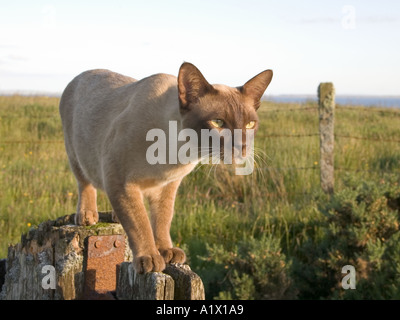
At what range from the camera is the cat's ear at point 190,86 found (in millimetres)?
2453

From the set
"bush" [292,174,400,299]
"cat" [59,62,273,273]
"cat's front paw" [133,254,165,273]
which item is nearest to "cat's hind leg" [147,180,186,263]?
"cat" [59,62,273,273]

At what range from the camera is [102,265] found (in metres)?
2.54

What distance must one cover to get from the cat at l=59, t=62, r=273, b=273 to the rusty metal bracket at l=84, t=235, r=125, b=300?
0.32ft

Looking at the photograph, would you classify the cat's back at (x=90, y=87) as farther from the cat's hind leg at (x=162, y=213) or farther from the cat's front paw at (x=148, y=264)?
the cat's front paw at (x=148, y=264)

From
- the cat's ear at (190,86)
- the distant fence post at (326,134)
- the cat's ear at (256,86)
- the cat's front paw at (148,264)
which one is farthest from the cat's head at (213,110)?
the distant fence post at (326,134)

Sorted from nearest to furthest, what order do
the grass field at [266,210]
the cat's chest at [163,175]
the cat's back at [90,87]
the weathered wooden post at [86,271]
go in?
the weathered wooden post at [86,271]
the cat's chest at [163,175]
the cat's back at [90,87]
the grass field at [266,210]

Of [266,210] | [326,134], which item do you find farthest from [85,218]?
[326,134]

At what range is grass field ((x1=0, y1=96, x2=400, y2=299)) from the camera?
14.2 ft

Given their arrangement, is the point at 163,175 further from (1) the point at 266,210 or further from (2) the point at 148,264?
(1) the point at 266,210

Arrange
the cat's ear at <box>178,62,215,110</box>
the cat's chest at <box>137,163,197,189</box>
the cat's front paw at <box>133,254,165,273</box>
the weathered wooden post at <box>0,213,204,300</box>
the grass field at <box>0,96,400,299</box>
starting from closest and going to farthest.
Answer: the weathered wooden post at <box>0,213,204,300</box>
the cat's front paw at <box>133,254,165,273</box>
the cat's ear at <box>178,62,215,110</box>
the cat's chest at <box>137,163,197,189</box>
the grass field at <box>0,96,400,299</box>

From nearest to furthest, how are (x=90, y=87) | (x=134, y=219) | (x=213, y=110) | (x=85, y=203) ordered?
(x=213, y=110) → (x=134, y=219) → (x=85, y=203) → (x=90, y=87)

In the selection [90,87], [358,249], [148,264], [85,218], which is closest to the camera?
[148,264]

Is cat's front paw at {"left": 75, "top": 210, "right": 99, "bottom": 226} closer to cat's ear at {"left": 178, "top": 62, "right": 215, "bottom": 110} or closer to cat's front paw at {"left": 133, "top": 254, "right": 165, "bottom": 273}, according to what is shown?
cat's front paw at {"left": 133, "top": 254, "right": 165, "bottom": 273}

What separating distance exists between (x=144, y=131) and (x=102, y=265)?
2.38 feet
